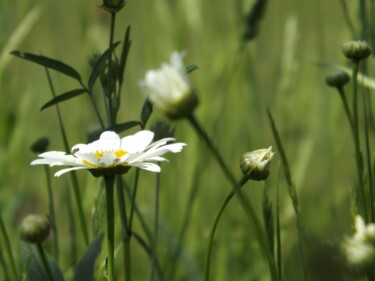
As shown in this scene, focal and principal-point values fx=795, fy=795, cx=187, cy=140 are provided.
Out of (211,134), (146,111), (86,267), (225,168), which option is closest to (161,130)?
(146,111)

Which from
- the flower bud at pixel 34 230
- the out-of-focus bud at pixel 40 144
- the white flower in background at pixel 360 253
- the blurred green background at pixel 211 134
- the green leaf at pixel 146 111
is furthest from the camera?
the blurred green background at pixel 211 134

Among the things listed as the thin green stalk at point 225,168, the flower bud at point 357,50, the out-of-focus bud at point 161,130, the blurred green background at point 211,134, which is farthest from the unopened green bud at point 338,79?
the blurred green background at point 211,134

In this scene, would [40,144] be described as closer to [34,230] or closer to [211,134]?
[34,230]

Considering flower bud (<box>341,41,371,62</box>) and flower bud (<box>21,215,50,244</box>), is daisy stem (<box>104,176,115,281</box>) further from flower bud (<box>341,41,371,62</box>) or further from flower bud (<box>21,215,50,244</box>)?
flower bud (<box>341,41,371,62</box>)

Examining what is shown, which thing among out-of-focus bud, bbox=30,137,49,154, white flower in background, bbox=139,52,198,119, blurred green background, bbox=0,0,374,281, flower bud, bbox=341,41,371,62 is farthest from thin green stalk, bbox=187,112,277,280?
blurred green background, bbox=0,0,374,281

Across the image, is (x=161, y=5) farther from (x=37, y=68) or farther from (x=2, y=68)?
(x=37, y=68)

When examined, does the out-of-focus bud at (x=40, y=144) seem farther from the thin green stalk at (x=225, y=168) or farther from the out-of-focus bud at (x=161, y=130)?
the thin green stalk at (x=225, y=168)
